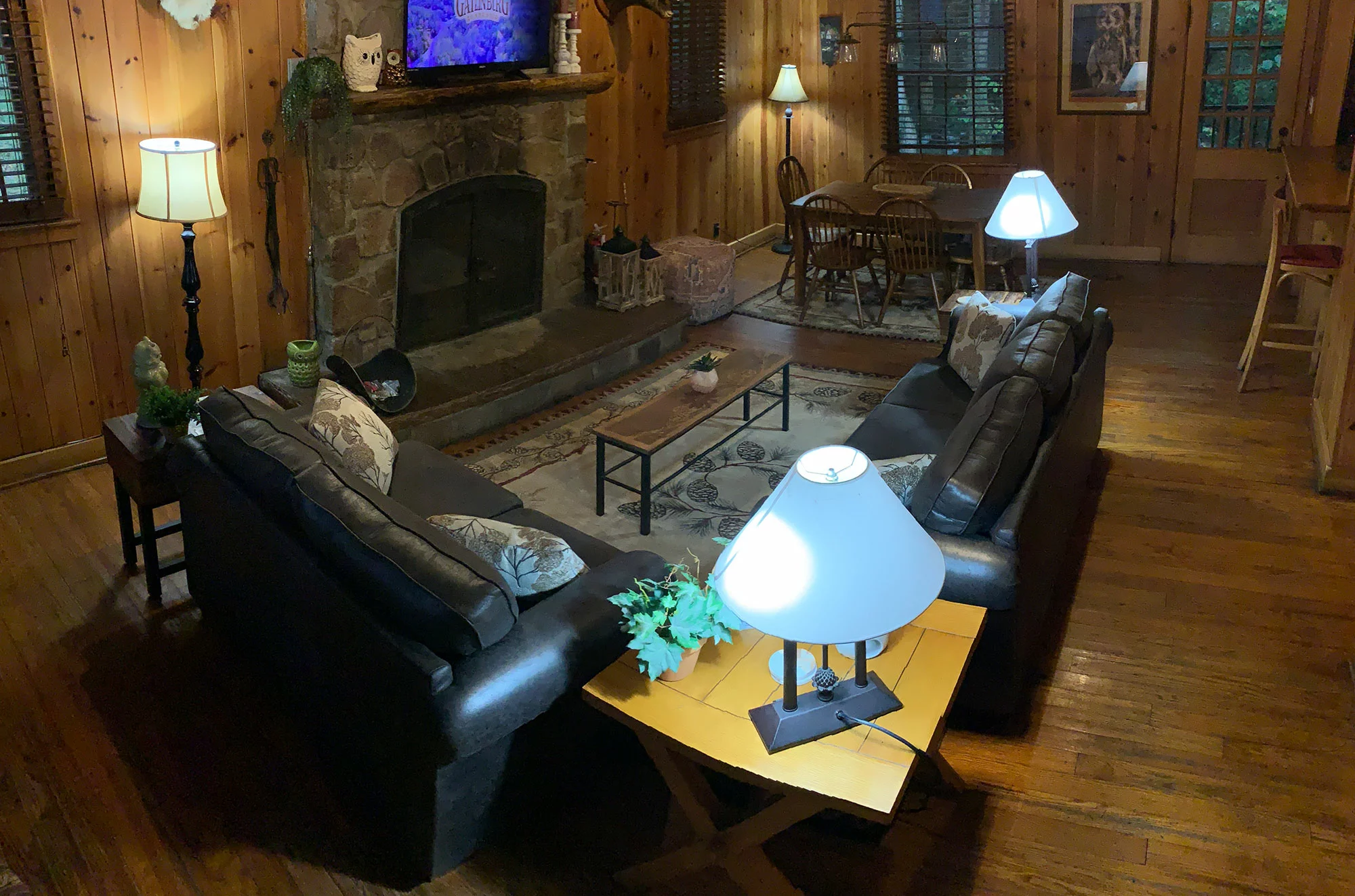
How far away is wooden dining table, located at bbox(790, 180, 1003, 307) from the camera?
675 cm

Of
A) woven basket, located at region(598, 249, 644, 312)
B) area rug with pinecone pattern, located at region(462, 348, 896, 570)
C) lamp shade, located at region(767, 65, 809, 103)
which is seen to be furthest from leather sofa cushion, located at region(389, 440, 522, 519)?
lamp shade, located at region(767, 65, 809, 103)

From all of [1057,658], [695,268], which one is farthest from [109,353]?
[1057,658]

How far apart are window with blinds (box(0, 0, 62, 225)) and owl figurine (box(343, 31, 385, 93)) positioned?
1177 millimetres

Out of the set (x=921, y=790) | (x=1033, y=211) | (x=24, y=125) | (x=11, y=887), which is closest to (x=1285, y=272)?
(x=1033, y=211)

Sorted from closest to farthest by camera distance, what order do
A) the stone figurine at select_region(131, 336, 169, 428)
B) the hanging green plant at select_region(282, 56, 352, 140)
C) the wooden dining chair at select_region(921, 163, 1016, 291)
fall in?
the stone figurine at select_region(131, 336, 169, 428)
the hanging green plant at select_region(282, 56, 352, 140)
the wooden dining chair at select_region(921, 163, 1016, 291)

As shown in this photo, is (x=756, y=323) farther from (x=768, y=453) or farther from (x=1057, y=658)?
(x=1057, y=658)

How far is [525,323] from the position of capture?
633 centimetres

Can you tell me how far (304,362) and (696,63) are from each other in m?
3.94

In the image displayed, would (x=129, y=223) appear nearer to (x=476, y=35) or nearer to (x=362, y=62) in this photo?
(x=362, y=62)

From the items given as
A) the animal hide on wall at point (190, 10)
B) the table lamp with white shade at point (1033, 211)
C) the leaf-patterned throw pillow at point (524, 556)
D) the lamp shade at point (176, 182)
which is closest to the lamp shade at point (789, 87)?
the table lamp with white shade at point (1033, 211)

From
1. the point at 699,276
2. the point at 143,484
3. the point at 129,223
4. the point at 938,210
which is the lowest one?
the point at 143,484

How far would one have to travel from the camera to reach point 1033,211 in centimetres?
484

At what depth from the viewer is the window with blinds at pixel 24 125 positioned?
13.8ft

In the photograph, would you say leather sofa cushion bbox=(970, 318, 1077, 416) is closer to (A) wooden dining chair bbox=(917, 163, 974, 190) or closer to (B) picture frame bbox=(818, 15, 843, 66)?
(A) wooden dining chair bbox=(917, 163, 974, 190)
